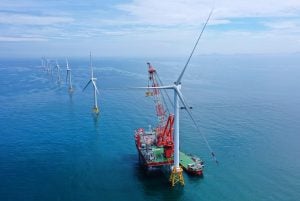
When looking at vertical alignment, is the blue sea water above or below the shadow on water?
above

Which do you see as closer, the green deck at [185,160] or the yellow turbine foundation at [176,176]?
the yellow turbine foundation at [176,176]

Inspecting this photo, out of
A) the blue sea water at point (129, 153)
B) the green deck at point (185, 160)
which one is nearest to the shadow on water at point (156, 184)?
the blue sea water at point (129, 153)

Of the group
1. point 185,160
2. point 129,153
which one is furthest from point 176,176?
point 129,153

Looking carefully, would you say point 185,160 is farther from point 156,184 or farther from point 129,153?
point 129,153

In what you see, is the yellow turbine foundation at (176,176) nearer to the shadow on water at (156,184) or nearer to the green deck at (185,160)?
the shadow on water at (156,184)

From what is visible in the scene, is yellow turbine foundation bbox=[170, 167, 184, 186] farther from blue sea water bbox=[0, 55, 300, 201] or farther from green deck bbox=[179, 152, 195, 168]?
green deck bbox=[179, 152, 195, 168]

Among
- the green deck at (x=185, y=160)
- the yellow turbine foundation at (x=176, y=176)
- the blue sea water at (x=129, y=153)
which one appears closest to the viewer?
the blue sea water at (x=129, y=153)

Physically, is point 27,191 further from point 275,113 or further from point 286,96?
point 286,96

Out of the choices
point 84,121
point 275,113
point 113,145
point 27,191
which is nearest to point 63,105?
point 84,121

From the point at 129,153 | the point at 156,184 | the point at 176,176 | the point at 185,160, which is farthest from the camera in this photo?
the point at 129,153

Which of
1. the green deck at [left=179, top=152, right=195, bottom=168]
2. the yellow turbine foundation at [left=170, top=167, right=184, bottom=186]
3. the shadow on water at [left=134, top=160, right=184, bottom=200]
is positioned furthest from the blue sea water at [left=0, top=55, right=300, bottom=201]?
the green deck at [left=179, top=152, right=195, bottom=168]
